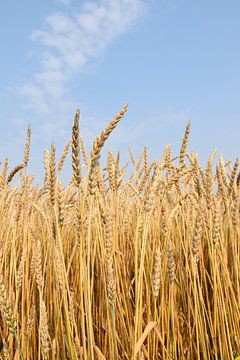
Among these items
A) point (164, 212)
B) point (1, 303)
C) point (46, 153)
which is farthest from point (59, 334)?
point (46, 153)

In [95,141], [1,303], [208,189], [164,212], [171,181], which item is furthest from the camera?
[171,181]

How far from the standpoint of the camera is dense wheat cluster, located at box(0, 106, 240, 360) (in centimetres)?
96

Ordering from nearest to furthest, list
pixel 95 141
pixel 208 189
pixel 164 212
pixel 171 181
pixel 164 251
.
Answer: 1. pixel 95 141
2. pixel 208 189
3. pixel 164 212
4. pixel 171 181
5. pixel 164 251

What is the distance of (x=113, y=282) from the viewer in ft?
3.18

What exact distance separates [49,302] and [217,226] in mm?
822

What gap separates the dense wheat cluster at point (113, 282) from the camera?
3.16 feet

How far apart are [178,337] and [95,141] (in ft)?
3.49

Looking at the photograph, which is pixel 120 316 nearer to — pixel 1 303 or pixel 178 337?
pixel 178 337

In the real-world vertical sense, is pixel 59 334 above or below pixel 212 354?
above

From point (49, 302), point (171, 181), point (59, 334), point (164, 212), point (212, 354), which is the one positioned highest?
point (171, 181)

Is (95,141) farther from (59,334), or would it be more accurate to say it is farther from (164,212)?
(59,334)

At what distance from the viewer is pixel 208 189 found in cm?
136

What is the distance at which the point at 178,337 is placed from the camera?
158 centimetres

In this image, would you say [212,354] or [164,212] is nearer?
[164,212]
